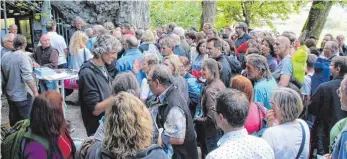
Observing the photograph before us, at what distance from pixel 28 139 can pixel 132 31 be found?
282 inches

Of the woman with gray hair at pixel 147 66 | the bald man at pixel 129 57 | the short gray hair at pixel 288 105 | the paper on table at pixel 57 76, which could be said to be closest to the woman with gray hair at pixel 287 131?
the short gray hair at pixel 288 105

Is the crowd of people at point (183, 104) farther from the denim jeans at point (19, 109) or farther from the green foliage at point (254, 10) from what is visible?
the green foliage at point (254, 10)

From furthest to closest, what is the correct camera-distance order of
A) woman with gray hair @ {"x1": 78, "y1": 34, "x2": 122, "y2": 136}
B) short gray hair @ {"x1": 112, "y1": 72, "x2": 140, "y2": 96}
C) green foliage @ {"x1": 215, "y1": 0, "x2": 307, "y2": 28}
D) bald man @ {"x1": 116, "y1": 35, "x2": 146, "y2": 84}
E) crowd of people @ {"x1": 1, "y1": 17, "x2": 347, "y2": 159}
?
green foliage @ {"x1": 215, "y1": 0, "x2": 307, "y2": 28}, bald man @ {"x1": 116, "y1": 35, "x2": 146, "y2": 84}, woman with gray hair @ {"x1": 78, "y1": 34, "x2": 122, "y2": 136}, short gray hair @ {"x1": 112, "y1": 72, "x2": 140, "y2": 96}, crowd of people @ {"x1": 1, "y1": 17, "x2": 347, "y2": 159}

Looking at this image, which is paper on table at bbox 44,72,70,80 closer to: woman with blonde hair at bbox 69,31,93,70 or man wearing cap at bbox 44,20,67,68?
woman with blonde hair at bbox 69,31,93,70

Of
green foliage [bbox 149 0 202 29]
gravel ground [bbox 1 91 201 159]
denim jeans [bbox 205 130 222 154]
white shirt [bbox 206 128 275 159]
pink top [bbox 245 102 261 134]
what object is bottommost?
gravel ground [bbox 1 91 201 159]

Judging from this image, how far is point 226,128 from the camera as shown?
2.77m

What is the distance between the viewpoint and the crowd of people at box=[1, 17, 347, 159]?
2662mm

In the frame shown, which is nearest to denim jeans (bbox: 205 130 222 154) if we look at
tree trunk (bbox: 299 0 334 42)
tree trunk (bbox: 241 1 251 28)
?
tree trunk (bbox: 299 0 334 42)

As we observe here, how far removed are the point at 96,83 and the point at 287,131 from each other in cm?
221

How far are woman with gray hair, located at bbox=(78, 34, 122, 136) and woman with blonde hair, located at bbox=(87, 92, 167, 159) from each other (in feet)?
5.10

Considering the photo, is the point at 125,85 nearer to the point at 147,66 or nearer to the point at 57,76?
the point at 147,66

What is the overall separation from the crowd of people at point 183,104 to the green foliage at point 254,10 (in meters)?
13.5

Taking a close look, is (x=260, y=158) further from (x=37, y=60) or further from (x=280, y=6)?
(x=280, y=6)

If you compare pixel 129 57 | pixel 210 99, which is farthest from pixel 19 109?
pixel 210 99
